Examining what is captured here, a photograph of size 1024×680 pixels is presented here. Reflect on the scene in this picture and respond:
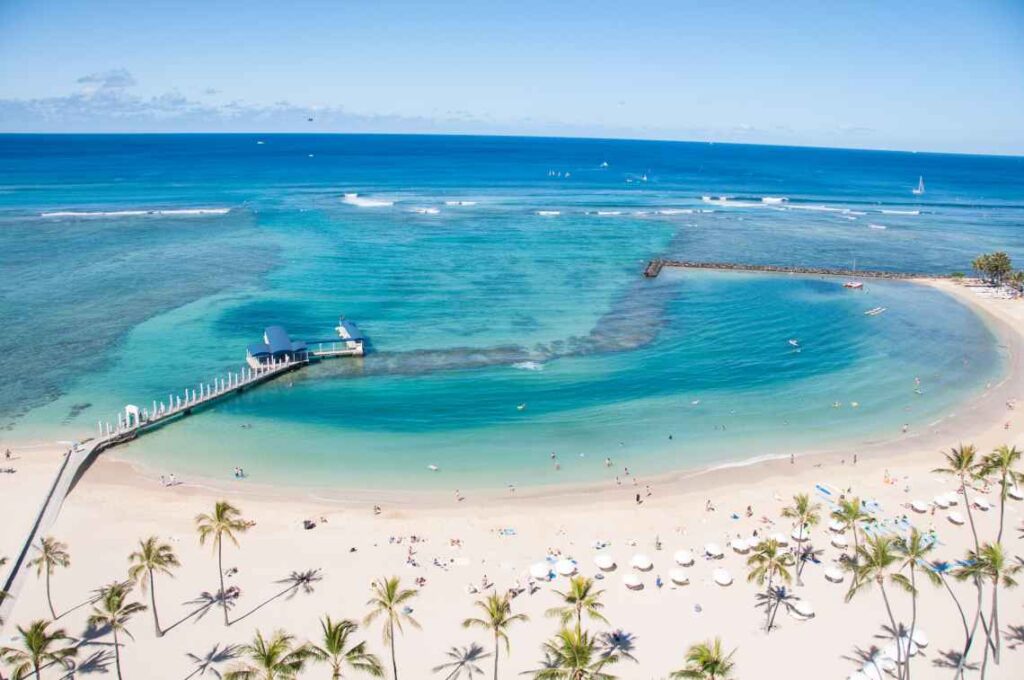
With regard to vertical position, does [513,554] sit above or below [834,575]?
below

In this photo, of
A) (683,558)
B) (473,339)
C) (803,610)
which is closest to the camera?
(803,610)

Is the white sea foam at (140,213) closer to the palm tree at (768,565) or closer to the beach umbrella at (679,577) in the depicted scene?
the beach umbrella at (679,577)

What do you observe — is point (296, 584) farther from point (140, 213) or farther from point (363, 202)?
point (363, 202)

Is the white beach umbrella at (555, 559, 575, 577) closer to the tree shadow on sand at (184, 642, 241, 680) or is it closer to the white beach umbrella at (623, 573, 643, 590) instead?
the white beach umbrella at (623, 573, 643, 590)

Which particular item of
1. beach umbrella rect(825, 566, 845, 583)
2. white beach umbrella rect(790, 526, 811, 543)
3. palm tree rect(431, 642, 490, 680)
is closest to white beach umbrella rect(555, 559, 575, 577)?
palm tree rect(431, 642, 490, 680)

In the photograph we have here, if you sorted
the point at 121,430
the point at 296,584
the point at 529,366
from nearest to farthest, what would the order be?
the point at 296,584, the point at 121,430, the point at 529,366

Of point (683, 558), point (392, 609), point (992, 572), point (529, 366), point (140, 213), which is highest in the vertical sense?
point (140, 213)

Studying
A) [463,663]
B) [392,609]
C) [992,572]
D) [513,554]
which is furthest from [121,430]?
[992,572]
